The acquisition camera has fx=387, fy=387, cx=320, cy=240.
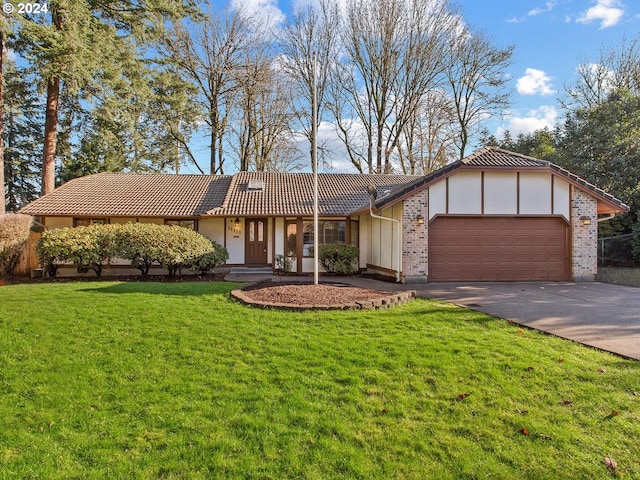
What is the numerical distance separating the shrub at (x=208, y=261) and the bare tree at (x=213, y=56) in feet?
40.5

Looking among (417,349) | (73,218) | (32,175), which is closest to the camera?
(417,349)

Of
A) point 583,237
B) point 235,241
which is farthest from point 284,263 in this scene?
point 583,237

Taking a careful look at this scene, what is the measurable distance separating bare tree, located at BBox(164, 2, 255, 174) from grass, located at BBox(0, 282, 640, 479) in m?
20.7

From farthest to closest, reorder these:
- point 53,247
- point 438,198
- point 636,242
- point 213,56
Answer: point 213,56, point 636,242, point 438,198, point 53,247

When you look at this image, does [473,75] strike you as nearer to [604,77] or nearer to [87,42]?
[604,77]

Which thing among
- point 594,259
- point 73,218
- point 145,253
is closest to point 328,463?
point 145,253

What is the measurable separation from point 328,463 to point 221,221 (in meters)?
14.1

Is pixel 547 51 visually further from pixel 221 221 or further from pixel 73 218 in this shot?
pixel 73 218

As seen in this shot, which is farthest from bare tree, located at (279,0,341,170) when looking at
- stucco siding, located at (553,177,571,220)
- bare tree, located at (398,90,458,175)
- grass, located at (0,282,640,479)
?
grass, located at (0,282,640,479)

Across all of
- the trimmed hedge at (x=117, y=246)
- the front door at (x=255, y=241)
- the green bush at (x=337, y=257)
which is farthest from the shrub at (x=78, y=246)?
the green bush at (x=337, y=257)

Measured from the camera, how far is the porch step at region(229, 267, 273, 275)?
15.0m

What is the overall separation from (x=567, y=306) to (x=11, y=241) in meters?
17.1

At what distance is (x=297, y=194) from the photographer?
17.0m

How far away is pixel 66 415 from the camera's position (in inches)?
145
